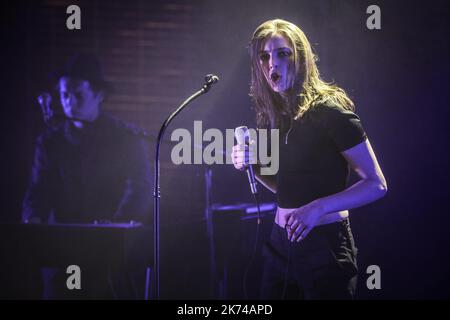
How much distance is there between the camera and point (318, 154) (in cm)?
187

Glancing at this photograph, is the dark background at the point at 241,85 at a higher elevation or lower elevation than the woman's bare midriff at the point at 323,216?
higher

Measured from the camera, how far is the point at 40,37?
134 inches

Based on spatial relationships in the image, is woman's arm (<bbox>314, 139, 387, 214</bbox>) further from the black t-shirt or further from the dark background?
the dark background

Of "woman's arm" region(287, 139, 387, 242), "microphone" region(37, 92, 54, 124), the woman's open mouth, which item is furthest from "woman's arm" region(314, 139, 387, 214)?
"microphone" region(37, 92, 54, 124)

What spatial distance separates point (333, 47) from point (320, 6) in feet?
0.98

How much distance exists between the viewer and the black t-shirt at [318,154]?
1823 mm

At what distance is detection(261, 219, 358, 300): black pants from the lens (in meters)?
1.79

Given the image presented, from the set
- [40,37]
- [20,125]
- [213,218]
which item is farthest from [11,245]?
[40,37]

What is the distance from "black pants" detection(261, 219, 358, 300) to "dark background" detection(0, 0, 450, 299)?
143 centimetres

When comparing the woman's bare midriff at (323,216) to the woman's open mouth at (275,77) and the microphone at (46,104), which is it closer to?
the woman's open mouth at (275,77)

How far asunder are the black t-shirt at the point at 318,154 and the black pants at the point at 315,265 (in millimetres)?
144

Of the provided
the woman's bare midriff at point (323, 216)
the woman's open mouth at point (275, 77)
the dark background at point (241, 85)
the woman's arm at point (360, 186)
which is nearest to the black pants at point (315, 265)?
the woman's bare midriff at point (323, 216)

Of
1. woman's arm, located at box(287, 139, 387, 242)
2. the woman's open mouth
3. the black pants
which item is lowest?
the black pants

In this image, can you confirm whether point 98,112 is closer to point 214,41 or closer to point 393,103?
point 214,41
